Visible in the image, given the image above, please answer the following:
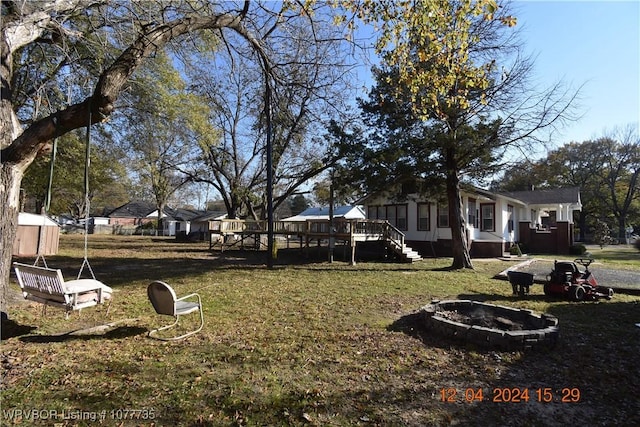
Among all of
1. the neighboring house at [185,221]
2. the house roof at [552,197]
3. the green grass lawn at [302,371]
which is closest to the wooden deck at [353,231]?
the green grass lawn at [302,371]

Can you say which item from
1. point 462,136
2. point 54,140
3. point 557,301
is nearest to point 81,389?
point 54,140

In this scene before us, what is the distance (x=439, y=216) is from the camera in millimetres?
20734

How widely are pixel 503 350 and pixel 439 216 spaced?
16.7 m

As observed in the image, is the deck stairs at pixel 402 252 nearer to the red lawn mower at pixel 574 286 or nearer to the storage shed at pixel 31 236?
the red lawn mower at pixel 574 286

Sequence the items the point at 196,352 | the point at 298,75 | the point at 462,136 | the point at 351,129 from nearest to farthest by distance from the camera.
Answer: the point at 196,352 < the point at 298,75 < the point at 462,136 < the point at 351,129

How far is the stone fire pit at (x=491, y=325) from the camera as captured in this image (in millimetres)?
4809

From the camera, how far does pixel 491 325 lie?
5.41m

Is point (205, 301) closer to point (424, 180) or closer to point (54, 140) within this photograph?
point (54, 140)

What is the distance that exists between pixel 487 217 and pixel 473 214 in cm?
122

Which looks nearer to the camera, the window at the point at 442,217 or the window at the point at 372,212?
the window at the point at 442,217

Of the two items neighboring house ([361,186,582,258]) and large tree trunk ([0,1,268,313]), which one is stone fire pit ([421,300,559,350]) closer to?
large tree trunk ([0,1,268,313])

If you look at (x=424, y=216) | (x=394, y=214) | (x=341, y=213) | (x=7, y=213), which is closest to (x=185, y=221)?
(x=341, y=213)

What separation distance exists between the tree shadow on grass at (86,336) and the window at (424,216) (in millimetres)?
18390

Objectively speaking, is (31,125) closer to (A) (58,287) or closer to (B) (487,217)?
(A) (58,287)
